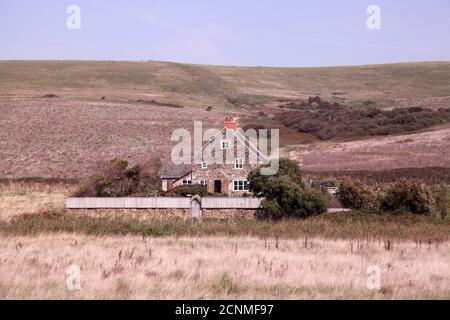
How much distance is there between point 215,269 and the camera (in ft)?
51.5

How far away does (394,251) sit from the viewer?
1969cm

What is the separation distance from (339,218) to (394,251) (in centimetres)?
1282

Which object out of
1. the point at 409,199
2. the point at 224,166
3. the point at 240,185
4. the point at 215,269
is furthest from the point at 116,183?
the point at 215,269

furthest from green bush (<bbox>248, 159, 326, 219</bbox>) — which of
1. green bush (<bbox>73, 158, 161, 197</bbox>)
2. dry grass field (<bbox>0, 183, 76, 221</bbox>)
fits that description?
dry grass field (<bbox>0, 183, 76, 221</bbox>)

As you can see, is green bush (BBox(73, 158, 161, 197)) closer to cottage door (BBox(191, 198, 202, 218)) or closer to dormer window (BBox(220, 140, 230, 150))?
dormer window (BBox(220, 140, 230, 150))

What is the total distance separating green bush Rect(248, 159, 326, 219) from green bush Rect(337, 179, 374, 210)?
205cm

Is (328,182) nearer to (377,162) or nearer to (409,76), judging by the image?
(377,162)

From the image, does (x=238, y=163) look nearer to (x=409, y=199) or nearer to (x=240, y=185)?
(x=240, y=185)

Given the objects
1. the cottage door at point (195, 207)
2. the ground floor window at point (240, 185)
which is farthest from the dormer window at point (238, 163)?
the cottage door at point (195, 207)

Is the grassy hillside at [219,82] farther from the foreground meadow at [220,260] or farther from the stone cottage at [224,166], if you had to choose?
the foreground meadow at [220,260]
